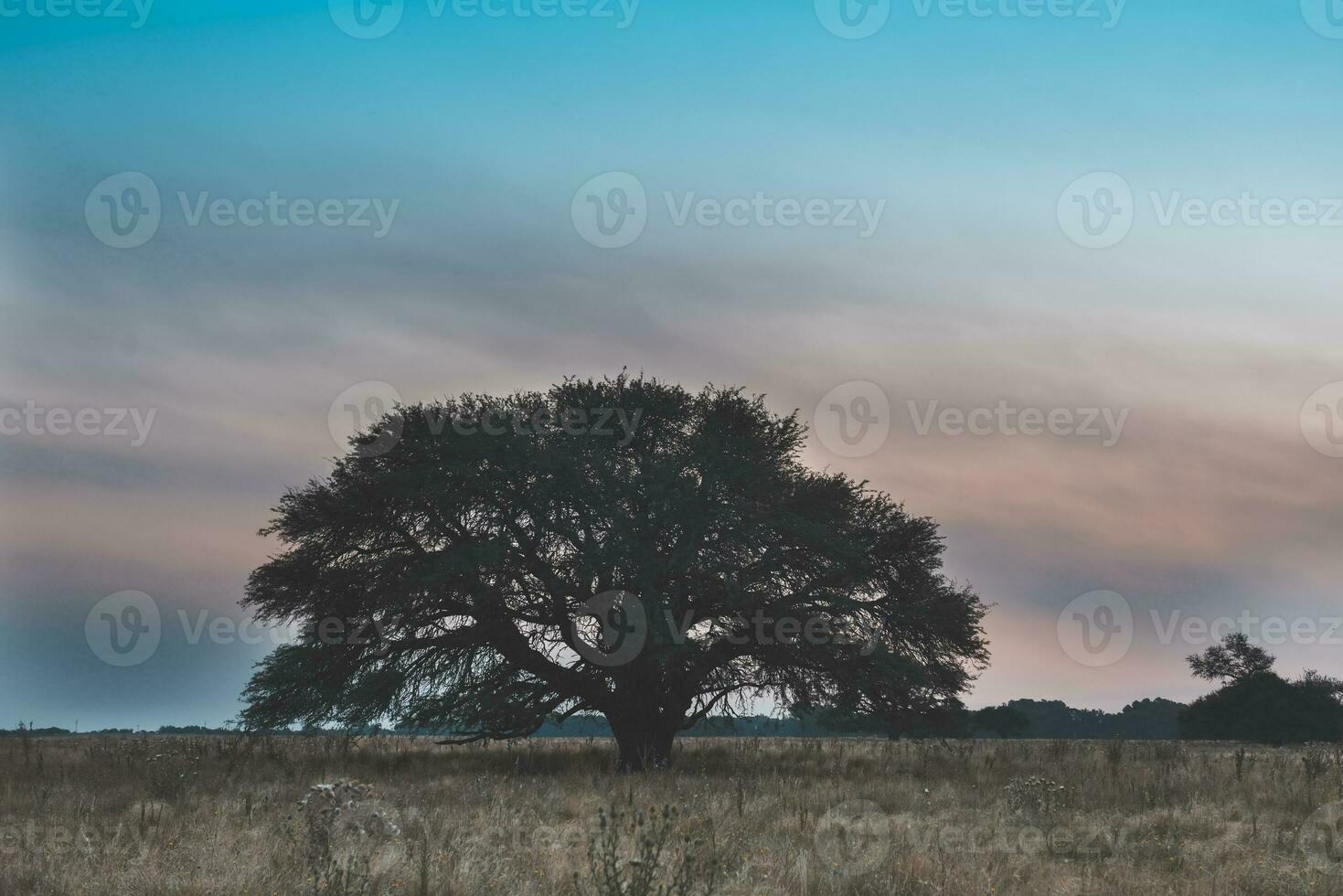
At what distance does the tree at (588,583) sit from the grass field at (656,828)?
174 cm

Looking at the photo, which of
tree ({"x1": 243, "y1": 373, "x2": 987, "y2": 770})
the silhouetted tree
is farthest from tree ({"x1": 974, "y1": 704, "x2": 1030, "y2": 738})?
tree ({"x1": 243, "y1": 373, "x2": 987, "y2": 770})

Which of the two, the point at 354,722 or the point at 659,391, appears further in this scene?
the point at 659,391

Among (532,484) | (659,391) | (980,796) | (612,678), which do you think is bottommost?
(980,796)

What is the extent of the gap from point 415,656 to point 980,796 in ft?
Result: 41.5

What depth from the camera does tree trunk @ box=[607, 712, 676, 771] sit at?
922 inches

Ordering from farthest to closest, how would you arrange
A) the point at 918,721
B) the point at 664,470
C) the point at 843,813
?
the point at 918,721 → the point at 664,470 → the point at 843,813

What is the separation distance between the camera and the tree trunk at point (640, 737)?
922 inches

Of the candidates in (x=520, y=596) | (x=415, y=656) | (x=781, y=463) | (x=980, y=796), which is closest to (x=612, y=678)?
(x=520, y=596)

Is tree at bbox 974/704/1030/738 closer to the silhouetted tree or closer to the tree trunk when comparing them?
the silhouetted tree

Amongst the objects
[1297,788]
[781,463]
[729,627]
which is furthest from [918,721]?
[1297,788]

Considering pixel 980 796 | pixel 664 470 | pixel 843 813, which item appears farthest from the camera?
pixel 664 470

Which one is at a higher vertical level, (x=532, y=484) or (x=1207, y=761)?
(x=532, y=484)

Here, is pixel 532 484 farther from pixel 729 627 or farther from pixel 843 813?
pixel 843 813

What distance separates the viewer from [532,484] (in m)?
22.5
